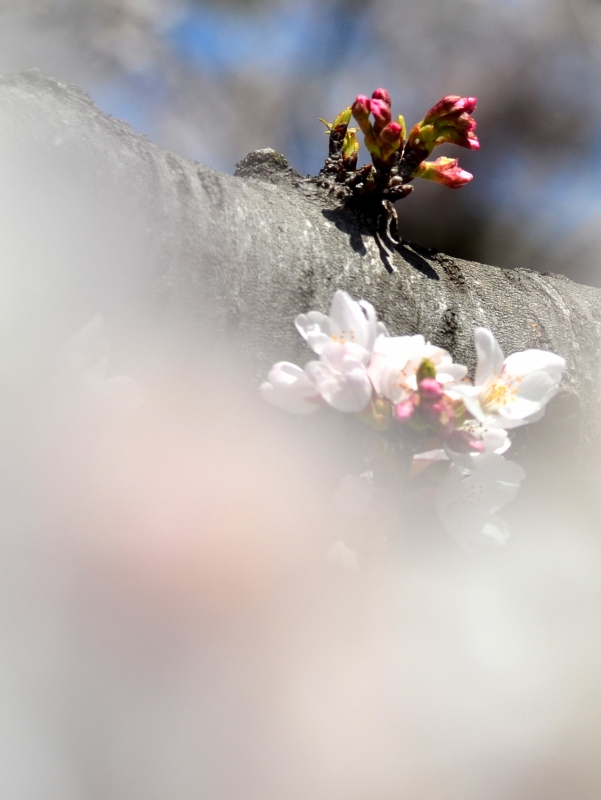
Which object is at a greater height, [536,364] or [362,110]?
[362,110]

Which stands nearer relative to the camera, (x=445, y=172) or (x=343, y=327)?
(x=343, y=327)

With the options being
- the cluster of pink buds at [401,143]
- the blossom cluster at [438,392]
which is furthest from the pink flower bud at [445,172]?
the blossom cluster at [438,392]

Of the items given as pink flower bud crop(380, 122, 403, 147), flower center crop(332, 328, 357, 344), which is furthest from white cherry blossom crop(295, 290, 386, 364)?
pink flower bud crop(380, 122, 403, 147)

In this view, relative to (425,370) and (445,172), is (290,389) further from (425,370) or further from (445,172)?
(445,172)

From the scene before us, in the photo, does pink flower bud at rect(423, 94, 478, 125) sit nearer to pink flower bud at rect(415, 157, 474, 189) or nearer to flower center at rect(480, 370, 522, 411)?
pink flower bud at rect(415, 157, 474, 189)

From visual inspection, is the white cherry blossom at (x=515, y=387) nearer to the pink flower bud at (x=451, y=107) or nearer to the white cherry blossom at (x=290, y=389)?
the white cherry blossom at (x=290, y=389)

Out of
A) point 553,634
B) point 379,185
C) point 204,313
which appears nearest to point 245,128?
point 379,185

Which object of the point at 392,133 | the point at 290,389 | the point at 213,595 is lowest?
the point at 213,595

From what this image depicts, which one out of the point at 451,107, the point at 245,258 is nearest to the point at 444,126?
the point at 451,107
